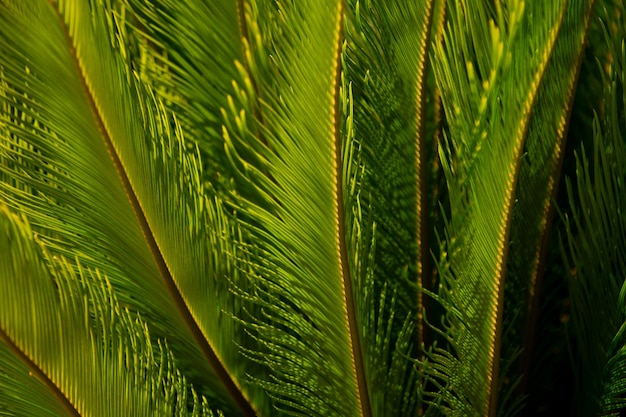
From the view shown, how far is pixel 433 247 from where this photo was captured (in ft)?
4.56

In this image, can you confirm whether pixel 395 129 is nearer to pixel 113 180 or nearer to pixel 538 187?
pixel 538 187

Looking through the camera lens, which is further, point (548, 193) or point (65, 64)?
point (548, 193)

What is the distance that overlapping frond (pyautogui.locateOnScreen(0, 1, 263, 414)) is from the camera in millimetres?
1016

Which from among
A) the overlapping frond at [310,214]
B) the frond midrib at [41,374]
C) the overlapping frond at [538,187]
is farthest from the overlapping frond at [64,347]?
the overlapping frond at [538,187]

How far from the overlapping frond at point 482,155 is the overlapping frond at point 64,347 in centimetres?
41

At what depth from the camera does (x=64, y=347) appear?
1.06 meters

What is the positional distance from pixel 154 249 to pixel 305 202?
0.24 metres

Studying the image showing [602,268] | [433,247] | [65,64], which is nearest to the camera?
[65,64]

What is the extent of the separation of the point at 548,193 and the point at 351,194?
375mm

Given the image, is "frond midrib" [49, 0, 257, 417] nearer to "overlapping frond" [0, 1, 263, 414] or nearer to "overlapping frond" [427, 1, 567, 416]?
"overlapping frond" [0, 1, 263, 414]

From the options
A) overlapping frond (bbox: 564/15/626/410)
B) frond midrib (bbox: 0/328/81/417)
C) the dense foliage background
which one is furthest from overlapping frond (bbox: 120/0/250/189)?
overlapping frond (bbox: 564/15/626/410)

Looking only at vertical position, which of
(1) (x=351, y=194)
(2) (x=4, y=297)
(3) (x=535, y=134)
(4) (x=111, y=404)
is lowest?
(4) (x=111, y=404)

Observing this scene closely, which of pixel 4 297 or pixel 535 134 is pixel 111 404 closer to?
pixel 4 297

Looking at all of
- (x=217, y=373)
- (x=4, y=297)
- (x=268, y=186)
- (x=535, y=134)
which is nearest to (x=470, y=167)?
(x=535, y=134)
